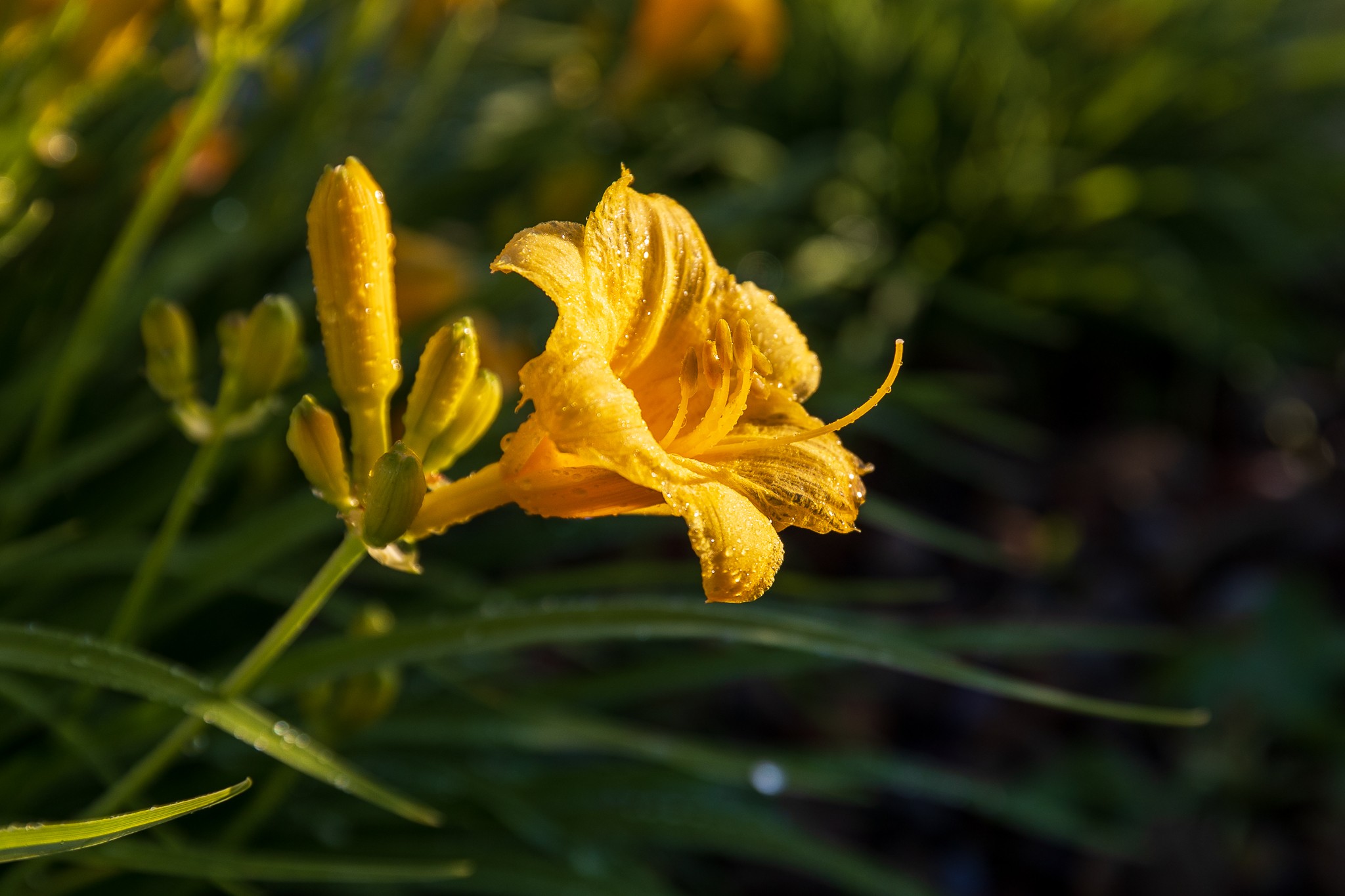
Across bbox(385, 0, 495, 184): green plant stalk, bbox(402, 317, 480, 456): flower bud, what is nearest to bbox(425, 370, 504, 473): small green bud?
bbox(402, 317, 480, 456): flower bud

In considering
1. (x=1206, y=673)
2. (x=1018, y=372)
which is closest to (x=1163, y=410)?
(x=1018, y=372)

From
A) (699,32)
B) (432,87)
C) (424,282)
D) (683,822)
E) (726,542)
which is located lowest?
(683,822)

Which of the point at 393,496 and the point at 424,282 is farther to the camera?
the point at 424,282

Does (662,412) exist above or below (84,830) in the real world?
above

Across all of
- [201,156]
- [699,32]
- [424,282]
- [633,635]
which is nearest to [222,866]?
[633,635]

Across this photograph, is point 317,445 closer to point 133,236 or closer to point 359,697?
point 359,697

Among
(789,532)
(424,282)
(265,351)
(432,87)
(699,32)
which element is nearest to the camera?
(265,351)
